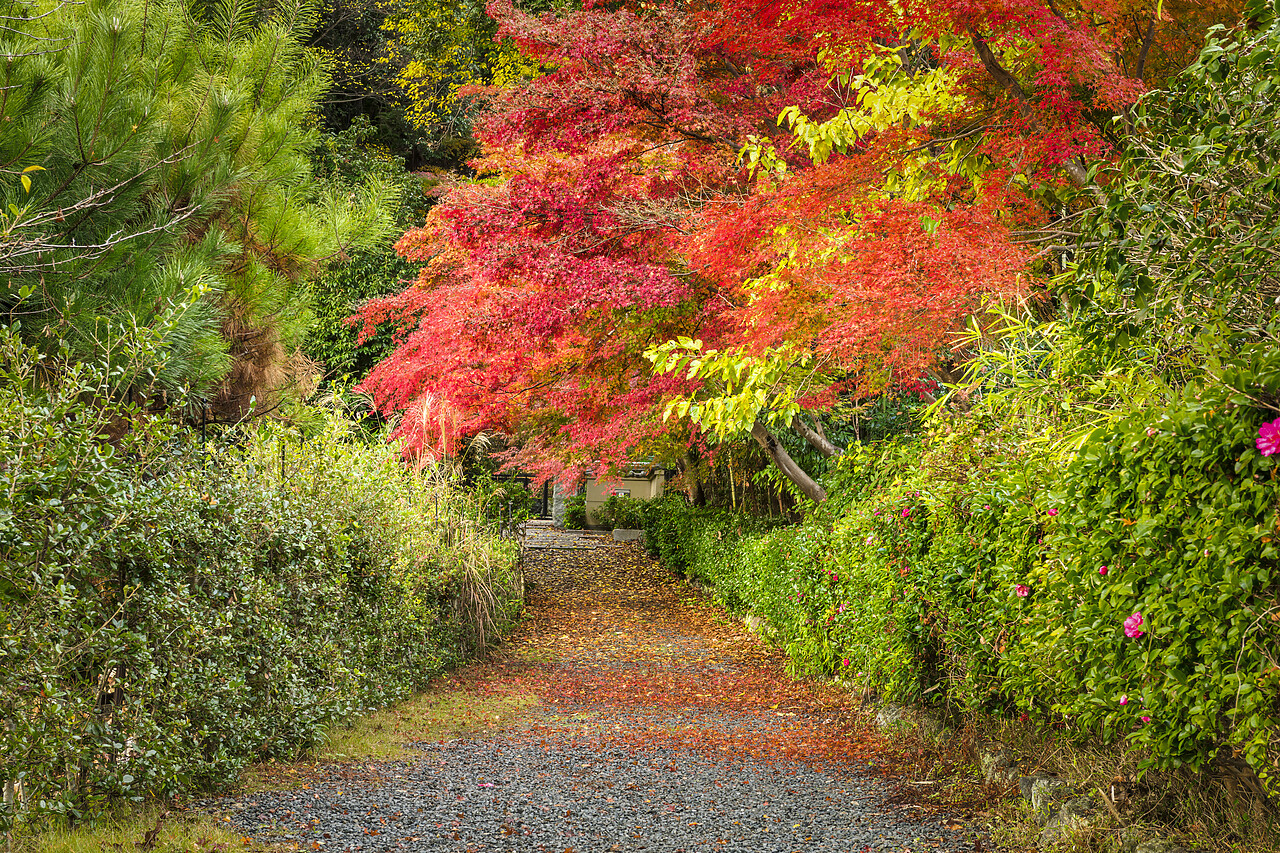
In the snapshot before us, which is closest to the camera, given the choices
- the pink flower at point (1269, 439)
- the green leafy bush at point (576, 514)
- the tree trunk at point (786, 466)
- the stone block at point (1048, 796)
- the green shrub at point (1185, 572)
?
the pink flower at point (1269, 439)

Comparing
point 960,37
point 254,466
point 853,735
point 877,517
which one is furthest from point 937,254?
point 254,466

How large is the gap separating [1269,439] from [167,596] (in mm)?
3918

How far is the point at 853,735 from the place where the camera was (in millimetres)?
6023

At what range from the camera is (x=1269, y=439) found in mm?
2312

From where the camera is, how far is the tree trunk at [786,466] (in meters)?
8.72

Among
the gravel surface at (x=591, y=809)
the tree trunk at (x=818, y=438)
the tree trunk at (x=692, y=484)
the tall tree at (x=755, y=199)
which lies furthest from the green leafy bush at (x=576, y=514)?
the gravel surface at (x=591, y=809)

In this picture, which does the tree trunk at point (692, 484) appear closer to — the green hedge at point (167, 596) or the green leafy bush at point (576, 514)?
the green hedge at point (167, 596)

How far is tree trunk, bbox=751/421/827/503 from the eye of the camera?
28.6 feet

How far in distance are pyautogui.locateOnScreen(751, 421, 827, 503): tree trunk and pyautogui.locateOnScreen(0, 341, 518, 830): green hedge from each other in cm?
387

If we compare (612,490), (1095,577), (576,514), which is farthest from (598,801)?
(612,490)

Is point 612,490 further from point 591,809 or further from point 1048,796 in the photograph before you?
point 1048,796

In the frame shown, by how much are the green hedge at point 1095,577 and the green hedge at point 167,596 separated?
3.22m

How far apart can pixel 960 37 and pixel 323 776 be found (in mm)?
5132

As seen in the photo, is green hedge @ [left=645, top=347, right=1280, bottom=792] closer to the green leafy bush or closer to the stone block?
the stone block
